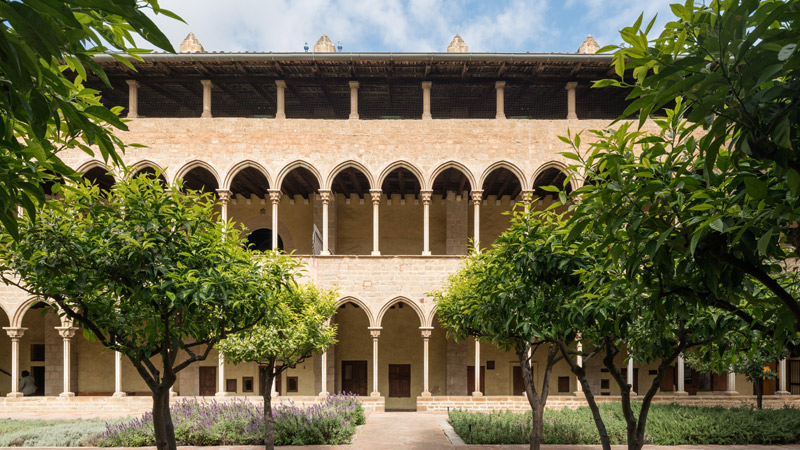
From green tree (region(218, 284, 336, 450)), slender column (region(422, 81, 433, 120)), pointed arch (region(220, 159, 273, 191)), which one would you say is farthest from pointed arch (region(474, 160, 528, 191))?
green tree (region(218, 284, 336, 450))

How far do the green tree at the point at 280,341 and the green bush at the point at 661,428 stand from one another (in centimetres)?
369

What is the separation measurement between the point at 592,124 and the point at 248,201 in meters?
12.5

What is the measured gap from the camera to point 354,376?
70.7 ft

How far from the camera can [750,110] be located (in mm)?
1911

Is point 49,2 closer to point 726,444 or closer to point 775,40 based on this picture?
point 775,40

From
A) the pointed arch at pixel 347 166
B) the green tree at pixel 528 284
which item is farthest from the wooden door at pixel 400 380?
the green tree at pixel 528 284

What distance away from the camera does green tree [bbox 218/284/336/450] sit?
10.5 meters

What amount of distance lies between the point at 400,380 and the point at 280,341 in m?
11.7

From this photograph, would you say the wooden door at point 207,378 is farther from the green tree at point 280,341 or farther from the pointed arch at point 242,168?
the green tree at point 280,341

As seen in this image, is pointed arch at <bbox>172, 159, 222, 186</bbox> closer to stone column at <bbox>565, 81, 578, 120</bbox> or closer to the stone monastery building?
the stone monastery building

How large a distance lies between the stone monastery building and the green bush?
3.97 m

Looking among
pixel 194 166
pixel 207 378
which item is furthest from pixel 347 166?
pixel 207 378

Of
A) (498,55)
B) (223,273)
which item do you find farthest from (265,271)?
(498,55)

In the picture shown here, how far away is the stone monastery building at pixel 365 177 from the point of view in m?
17.4
